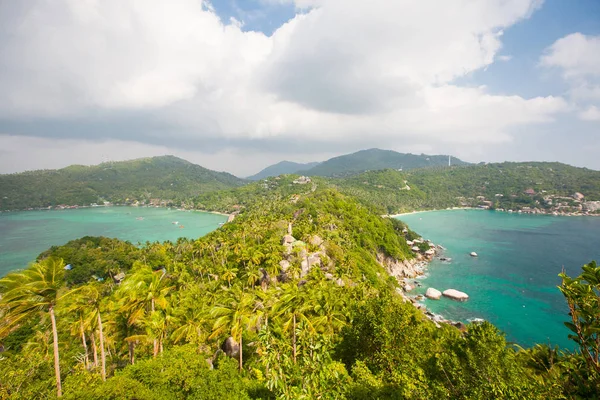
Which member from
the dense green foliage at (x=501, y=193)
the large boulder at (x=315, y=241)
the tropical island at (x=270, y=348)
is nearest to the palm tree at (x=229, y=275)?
the tropical island at (x=270, y=348)

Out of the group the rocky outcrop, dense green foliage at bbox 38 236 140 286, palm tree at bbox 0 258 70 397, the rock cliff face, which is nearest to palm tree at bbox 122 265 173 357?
palm tree at bbox 0 258 70 397

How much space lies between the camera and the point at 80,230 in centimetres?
12281

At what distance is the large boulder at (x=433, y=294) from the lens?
161 ft

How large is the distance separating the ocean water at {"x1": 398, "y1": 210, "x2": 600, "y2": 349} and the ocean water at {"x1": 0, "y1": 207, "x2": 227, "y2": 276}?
95607mm

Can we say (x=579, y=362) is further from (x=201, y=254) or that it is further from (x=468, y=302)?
(x=201, y=254)

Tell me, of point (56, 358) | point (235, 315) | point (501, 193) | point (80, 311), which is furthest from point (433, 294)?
point (501, 193)

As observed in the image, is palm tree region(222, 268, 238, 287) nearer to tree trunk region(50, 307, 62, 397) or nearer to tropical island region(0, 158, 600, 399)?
tropical island region(0, 158, 600, 399)

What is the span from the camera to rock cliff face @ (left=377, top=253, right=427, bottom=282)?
61.7 meters

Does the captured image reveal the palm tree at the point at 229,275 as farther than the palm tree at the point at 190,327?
Yes

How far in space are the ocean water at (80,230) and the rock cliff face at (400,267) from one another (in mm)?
79467

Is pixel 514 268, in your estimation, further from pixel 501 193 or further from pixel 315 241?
pixel 501 193

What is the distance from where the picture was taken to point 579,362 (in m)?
5.68

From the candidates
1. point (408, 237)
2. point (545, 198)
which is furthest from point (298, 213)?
point (545, 198)

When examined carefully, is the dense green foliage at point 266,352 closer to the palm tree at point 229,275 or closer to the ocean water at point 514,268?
the palm tree at point 229,275
